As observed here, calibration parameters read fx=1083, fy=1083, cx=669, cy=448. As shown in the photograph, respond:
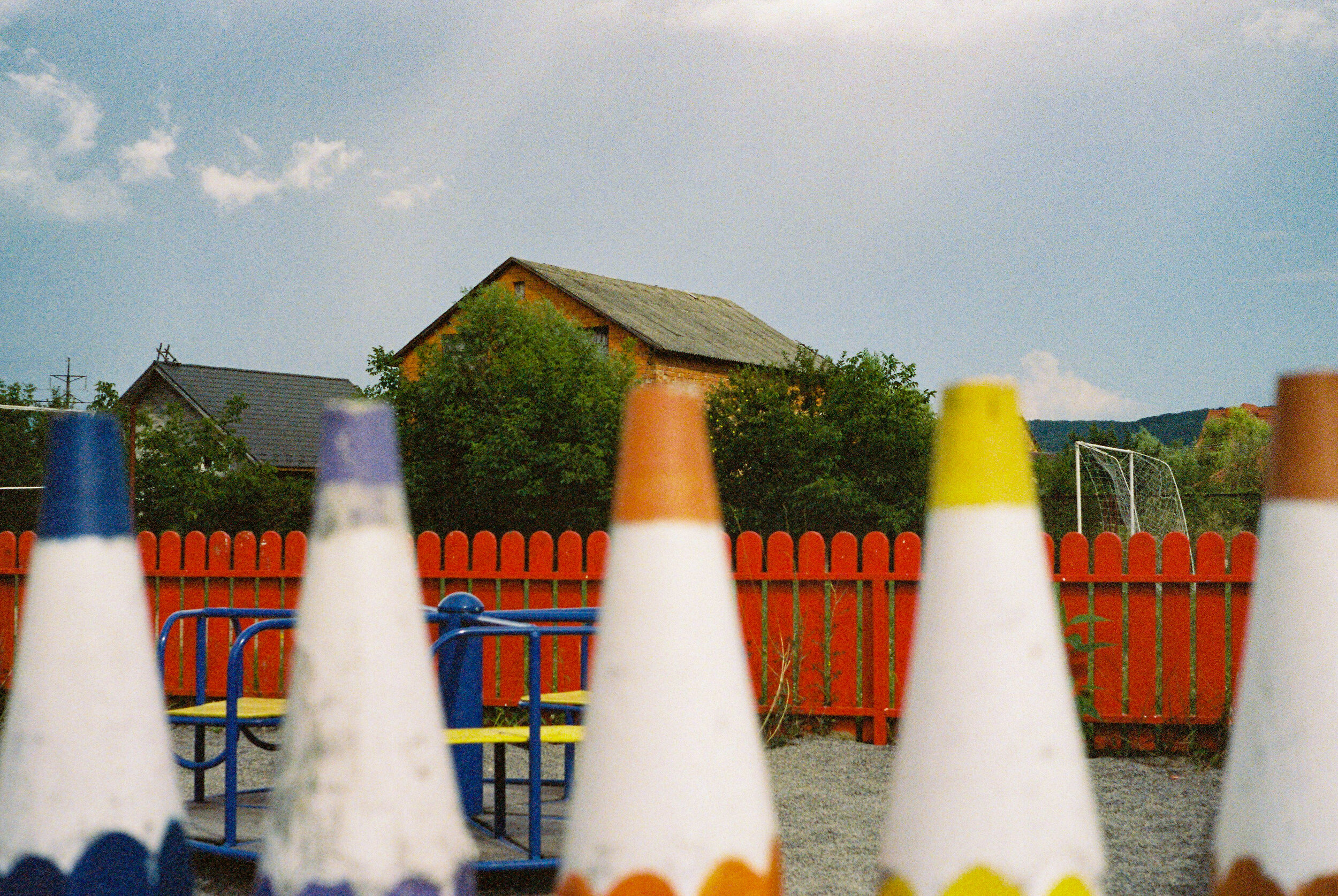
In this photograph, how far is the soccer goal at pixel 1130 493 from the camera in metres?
18.9

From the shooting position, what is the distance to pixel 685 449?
1639mm

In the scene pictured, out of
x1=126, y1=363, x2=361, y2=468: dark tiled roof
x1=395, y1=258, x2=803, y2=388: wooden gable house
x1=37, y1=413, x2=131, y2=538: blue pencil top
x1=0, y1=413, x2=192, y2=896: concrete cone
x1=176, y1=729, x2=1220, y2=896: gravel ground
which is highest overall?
x1=395, y1=258, x2=803, y2=388: wooden gable house

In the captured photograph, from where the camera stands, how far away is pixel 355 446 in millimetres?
1619

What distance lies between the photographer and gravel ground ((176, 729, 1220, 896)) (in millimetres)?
4367

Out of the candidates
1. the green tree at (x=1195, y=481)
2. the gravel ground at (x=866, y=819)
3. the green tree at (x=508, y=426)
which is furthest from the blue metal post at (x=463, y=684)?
the green tree at (x=508, y=426)

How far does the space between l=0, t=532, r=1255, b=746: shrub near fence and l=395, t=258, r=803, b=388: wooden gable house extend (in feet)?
67.5

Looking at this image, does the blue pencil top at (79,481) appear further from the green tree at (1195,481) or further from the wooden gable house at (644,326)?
the wooden gable house at (644,326)

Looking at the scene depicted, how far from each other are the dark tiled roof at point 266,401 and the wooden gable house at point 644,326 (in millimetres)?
5519

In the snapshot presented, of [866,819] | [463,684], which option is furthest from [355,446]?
[866,819]

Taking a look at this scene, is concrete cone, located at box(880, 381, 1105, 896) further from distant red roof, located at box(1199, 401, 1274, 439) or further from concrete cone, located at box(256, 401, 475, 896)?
distant red roof, located at box(1199, 401, 1274, 439)

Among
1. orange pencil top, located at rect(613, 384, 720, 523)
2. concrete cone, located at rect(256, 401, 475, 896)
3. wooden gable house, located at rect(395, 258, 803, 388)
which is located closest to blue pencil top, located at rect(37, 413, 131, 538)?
concrete cone, located at rect(256, 401, 475, 896)

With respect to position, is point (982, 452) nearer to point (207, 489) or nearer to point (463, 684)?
point (463, 684)

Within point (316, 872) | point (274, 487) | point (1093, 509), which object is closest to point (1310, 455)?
point (316, 872)

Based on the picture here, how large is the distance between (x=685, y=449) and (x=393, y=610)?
1.65 feet
